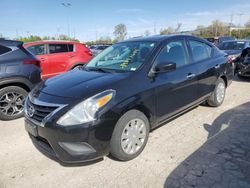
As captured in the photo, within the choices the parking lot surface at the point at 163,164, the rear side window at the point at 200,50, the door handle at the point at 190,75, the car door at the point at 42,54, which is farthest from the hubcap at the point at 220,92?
the car door at the point at 42,54

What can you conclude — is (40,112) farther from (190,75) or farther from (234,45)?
(234,45)

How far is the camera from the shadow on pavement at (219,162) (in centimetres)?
256

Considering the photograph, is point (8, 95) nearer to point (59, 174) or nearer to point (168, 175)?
point (59, 174)

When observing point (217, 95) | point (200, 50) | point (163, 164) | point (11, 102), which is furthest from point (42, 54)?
point (163, 164)

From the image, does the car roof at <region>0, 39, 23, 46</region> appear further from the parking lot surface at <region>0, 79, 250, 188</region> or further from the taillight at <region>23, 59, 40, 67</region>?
the parking lot surface at <region>0, 79, 250, 188</region>

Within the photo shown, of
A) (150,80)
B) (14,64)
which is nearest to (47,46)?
(14,64)

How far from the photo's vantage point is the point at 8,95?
4.78 meters

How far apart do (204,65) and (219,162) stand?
212 centimetres

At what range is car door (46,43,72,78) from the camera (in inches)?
288

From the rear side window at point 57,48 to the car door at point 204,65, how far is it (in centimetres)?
486

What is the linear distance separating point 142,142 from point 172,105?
0.86 metres

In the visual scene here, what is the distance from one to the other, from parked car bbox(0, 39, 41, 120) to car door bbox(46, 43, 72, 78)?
2265mm

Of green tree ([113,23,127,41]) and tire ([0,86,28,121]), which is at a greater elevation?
green tree ([113,23,127,41])

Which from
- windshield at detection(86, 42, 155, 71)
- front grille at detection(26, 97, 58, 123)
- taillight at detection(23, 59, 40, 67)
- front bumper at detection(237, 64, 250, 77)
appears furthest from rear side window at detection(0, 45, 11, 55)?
front bumper at detection(237, 64, 250, 77)
